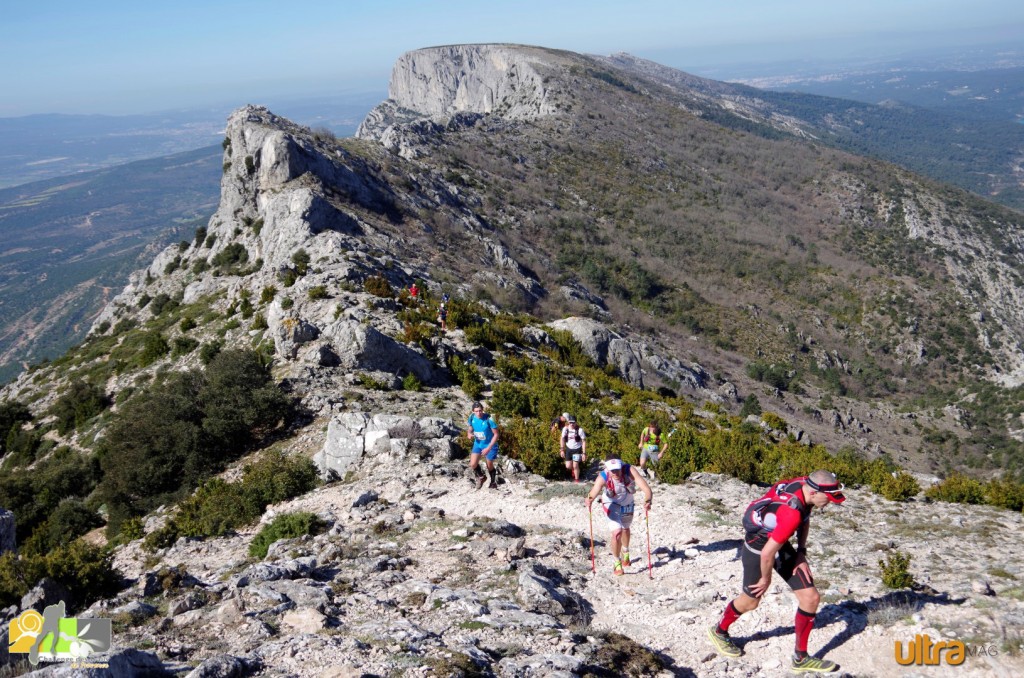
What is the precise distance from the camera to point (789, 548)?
589 cm

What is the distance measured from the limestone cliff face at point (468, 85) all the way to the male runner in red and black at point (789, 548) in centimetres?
7926

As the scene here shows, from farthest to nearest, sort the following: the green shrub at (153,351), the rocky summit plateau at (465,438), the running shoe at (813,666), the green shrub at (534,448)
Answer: the green shrub at (153,351)
the green shrub at (534,448)
the rocky summit plateau at (465,438)
the running shoe at (813,666)

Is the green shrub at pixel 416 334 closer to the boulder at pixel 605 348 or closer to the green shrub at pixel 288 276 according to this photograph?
the green shrub at pixel 288 276

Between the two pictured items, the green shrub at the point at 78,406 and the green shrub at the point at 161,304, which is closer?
the green shrub at the point at 78,406

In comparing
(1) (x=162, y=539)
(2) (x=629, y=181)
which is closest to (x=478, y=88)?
(2) (x=629, y=181)

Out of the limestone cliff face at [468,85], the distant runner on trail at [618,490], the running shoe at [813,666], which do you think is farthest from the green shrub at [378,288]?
the limestone cliff face at [468,85]

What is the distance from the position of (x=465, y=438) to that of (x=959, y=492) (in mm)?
9863

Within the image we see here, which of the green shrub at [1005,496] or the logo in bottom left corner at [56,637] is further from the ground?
the logo in bottom left corner at [56,637]

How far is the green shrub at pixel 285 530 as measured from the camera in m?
10.0

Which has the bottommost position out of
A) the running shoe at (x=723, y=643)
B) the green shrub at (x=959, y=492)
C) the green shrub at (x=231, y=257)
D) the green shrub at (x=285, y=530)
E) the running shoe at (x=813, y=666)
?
the green shrub at (x=959, y=492)

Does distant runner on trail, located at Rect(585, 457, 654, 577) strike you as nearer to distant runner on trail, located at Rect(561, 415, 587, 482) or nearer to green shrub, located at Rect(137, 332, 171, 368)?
distant runner on trail, located at Rect(561, 415, 587, 482)

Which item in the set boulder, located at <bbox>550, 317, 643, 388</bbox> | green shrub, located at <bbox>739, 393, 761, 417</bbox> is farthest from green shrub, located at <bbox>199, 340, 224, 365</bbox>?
green shrub, located at <bbox>739, 393, 761, 417</bbox>

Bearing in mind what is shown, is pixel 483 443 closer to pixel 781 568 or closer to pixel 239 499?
pixel 239 499

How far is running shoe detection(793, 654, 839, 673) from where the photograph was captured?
226 inches
